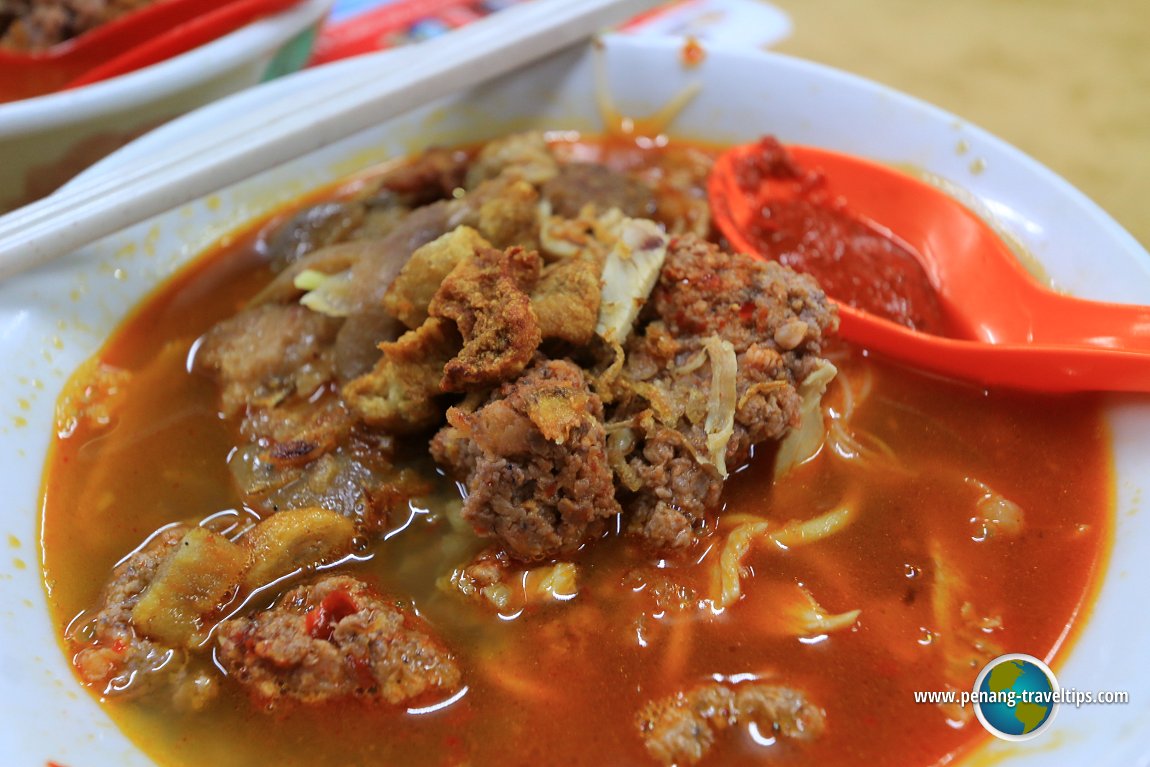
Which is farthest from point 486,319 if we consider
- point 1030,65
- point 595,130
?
point 1030,65

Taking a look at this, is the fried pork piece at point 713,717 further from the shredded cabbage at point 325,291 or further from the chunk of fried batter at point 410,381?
the shredded cabbage at point 325,291

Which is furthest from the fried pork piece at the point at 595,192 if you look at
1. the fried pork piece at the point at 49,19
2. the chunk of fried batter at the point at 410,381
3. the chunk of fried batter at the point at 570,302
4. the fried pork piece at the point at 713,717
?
the fried pork piece at the point at 49,19

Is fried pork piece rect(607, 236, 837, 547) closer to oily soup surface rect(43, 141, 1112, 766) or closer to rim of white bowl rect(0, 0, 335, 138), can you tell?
oily soup surface rect(43, 141, 1112, 766)

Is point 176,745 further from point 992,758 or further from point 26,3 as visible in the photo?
point 26,3

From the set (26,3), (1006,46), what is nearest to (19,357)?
(26,3)

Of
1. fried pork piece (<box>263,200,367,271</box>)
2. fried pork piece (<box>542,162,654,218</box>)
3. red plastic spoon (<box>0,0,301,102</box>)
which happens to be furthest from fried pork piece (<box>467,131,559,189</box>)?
red plastic spoon (<box>0,0,301,102</box>)

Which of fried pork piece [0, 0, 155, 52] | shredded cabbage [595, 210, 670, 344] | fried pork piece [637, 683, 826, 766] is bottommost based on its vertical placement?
fried pork piece [637, 683, 826, 766]
